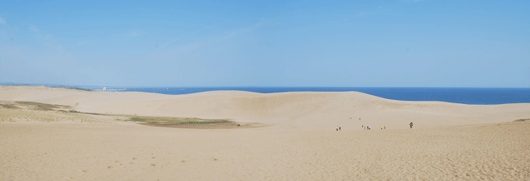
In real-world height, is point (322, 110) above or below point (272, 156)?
above

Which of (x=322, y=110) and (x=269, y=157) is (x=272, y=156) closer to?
(x=269, y=157)

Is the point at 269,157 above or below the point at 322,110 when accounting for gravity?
below

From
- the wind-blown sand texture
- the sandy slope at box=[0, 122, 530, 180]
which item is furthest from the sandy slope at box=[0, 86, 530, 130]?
the sandy slope at box=[0, 122, 530, 180]

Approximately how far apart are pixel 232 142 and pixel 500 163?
1285cm

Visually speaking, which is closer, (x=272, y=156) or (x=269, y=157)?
(x=269, y=157)

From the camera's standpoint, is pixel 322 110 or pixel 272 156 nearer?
pixel 272 156

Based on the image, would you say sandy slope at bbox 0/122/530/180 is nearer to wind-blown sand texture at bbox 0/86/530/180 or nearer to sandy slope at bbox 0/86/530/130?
wind-blown sand texture at bbox 0/86/530/180

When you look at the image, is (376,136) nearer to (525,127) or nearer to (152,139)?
(525,127)

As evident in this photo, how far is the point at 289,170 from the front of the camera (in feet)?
37.6

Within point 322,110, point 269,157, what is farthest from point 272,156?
point 322,110

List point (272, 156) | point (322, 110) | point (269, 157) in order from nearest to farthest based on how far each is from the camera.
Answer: point (269, 157), point (272, 156), point (322, 110)

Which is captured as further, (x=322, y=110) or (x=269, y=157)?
(x=322, y=110)

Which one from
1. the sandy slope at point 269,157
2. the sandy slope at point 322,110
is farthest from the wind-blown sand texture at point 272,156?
the sandy slope at point 322,110

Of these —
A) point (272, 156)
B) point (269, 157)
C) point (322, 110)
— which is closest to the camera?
point (269, 157)
